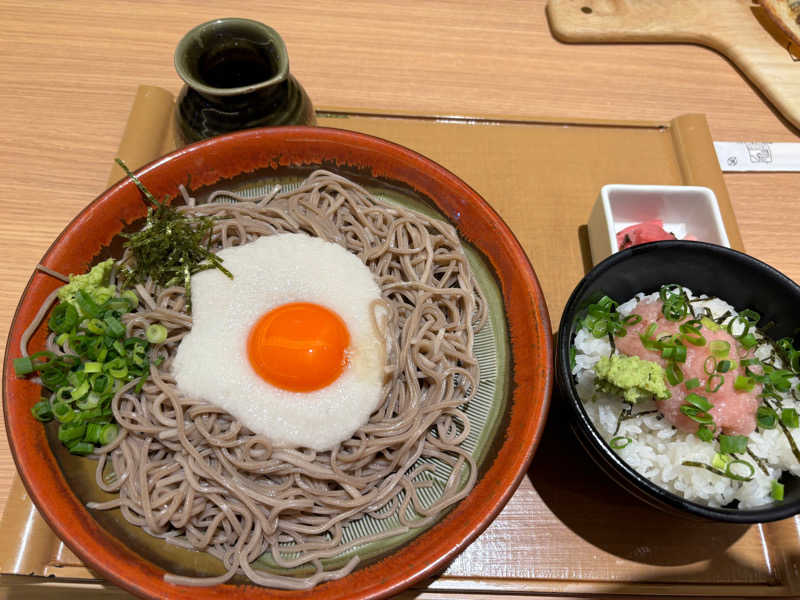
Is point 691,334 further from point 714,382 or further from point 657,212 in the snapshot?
point 657,212

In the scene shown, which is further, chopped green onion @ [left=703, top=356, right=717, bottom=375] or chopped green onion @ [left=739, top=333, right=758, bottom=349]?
chopped green onion @ [left=739, top=333, right=758, bottom=349]

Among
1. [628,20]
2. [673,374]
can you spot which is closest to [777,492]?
[673,374]

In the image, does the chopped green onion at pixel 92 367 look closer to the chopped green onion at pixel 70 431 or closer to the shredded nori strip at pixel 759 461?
the chopped green onion at pixel 70 431

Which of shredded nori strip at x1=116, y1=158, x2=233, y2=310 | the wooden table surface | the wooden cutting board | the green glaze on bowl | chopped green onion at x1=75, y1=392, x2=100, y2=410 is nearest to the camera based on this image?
chopped green onion at x1=75, y1=392, x2=100, y2=410

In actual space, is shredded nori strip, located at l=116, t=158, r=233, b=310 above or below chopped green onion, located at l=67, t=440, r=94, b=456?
above

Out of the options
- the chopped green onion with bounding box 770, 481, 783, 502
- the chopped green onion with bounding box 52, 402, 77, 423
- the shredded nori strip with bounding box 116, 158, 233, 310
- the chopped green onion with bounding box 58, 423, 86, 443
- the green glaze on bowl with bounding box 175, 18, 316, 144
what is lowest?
the chopped green onion with bounding box 58, 423, 86, 443

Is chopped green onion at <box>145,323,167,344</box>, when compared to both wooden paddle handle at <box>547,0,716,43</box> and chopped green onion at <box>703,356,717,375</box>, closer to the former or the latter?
chopped green onion at <box>703,356,717,375</box>

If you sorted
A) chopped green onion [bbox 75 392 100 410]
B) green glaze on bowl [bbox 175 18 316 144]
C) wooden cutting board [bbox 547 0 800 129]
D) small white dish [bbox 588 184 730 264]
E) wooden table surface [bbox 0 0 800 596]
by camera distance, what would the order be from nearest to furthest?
chopped green onion [bbox 75 392 100 410], green glaze on bowl [bbox 175 18 316 144], small white dish [bbox 588 184 730 264], wooden table surface [bbox 0 0 800 596], wooden cutting board [bbox 547 0 800 129]

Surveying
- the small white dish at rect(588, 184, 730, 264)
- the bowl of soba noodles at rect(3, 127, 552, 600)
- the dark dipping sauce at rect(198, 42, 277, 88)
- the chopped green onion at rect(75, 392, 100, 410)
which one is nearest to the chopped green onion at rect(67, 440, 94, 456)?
the bowl of soba noodles at rect(3, 127, 552, 600)
